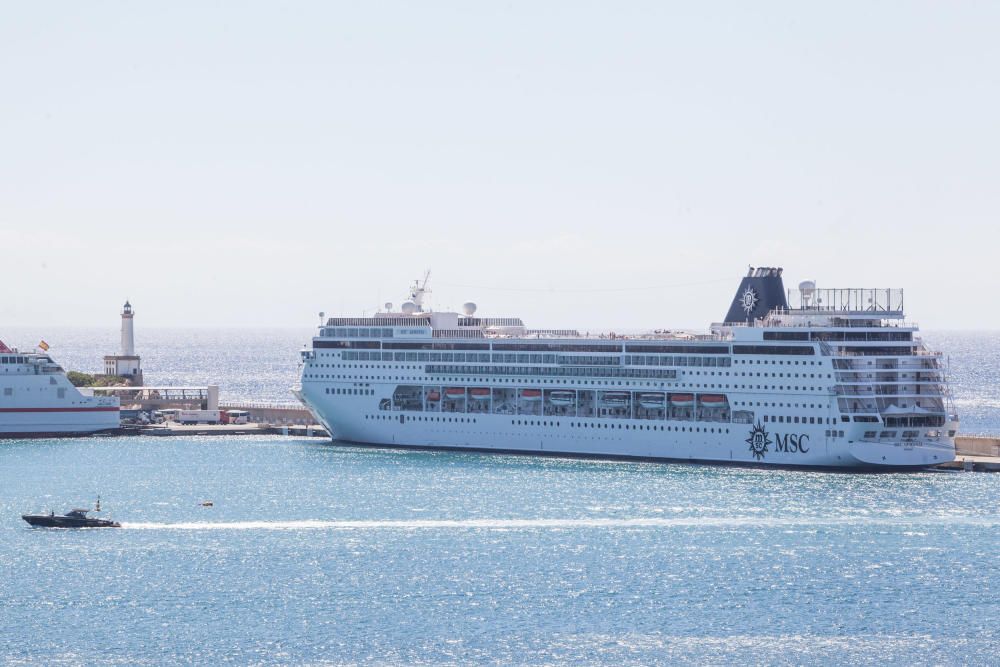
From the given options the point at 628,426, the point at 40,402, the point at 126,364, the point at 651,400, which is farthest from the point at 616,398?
the point at 126,364

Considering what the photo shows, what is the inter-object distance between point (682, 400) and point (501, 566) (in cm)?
2455

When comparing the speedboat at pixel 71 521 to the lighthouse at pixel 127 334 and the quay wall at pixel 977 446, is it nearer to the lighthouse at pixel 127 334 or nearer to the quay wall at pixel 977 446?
the quay wall at pixel 977 446

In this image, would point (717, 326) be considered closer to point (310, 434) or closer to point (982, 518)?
point (982, 518)

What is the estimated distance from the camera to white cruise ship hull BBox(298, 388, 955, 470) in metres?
67.2

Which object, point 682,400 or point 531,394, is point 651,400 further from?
point 531,394

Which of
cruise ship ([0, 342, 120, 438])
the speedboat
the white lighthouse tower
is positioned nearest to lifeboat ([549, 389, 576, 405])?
the speedboat

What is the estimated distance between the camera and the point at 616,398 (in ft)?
242

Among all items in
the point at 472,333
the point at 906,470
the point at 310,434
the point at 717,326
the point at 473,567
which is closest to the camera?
the point at 473,567

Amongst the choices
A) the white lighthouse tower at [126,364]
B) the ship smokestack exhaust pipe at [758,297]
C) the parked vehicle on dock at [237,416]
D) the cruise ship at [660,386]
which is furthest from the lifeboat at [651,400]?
the white lighthouse tower at [126,364]

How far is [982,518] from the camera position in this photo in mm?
56000

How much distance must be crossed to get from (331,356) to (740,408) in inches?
874

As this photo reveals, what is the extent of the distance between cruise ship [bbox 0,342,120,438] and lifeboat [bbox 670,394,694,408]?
1267 inches

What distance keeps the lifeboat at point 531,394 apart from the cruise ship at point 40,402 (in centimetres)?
2436

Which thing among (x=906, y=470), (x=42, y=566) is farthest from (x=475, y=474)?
(x=42, y=566)
